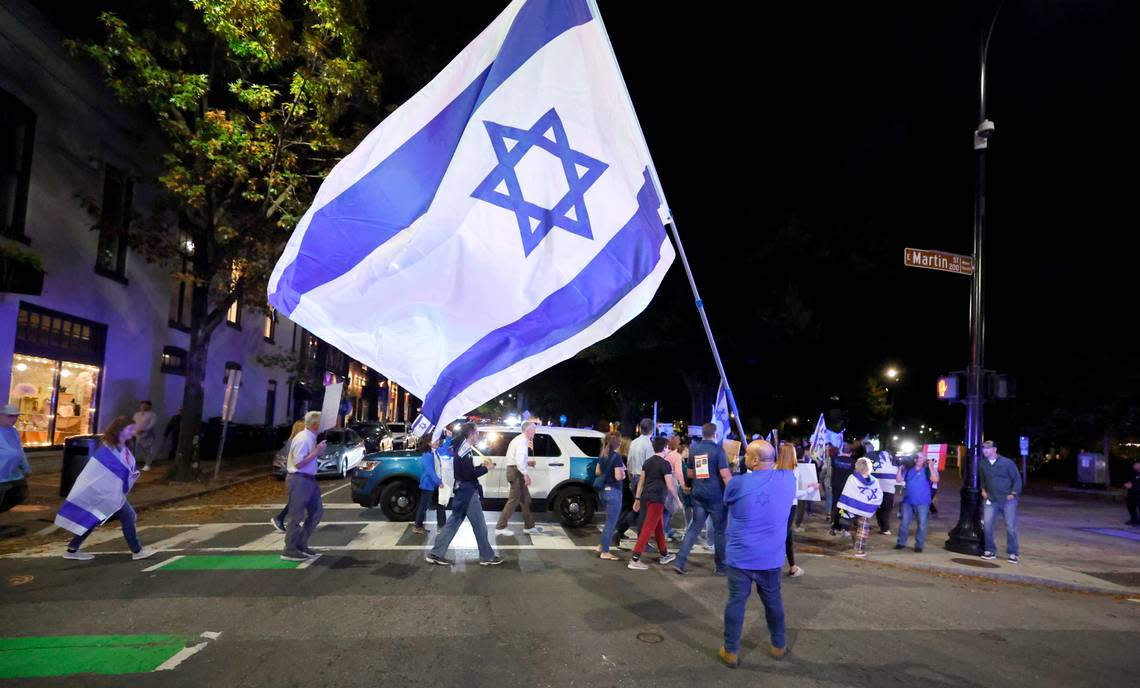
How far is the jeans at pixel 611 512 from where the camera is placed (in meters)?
9.35

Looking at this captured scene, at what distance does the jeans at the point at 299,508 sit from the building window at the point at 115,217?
505 inches

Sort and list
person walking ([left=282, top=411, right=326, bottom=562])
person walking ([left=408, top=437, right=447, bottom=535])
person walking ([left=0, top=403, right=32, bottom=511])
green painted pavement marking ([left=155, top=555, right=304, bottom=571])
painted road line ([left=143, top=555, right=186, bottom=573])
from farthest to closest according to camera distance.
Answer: person walking ([left=408, top=437, right=447, bottom=535]) < person walking ([left=0, top=403, right=32, bottom=511]) < person walking ([left=282, top=411, right=326, bottom=562]) < green painted pavement marking ([left=155, top=555, right=304, bottom=571]) < painted road line ([left=143, top=555, right=186, bottom=573])

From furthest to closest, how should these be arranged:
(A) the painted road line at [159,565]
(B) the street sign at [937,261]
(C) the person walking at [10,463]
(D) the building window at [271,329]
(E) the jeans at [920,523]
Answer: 1. (D) the building window at [271,329]
2. (E) the jeans at [920,523]
3. (B) the street sign at [937,261]
4. (C) the person walking at [10,463]
5. (A) the painted road line at [159,565]

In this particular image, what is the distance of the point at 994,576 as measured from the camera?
948 cm

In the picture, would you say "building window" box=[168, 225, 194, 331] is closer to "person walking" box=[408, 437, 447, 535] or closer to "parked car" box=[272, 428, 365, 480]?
"parked car" box=[272, 428, 365, 480]

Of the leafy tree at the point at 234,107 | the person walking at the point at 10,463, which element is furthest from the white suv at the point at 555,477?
the leafy tree at the point at 234,107

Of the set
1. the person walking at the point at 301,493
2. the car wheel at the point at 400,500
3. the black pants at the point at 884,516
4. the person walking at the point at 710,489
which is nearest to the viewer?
the person walking at the point at 710,489

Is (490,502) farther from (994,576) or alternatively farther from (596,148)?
(596,148)

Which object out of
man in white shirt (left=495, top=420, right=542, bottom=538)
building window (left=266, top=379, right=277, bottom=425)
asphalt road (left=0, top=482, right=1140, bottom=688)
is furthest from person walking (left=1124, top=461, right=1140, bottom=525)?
building window (left=266, top=379, right=277, bottom=425)

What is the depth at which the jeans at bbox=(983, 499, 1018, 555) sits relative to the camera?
10438 millimetres

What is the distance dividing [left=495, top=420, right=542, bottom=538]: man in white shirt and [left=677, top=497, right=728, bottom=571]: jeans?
7.43 ft

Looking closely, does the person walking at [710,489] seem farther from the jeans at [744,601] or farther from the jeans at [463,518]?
the jeans at [744,601]

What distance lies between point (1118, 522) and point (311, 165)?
21582mm

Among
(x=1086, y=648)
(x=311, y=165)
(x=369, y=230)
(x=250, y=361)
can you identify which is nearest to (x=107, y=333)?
(x=311, y=165)
